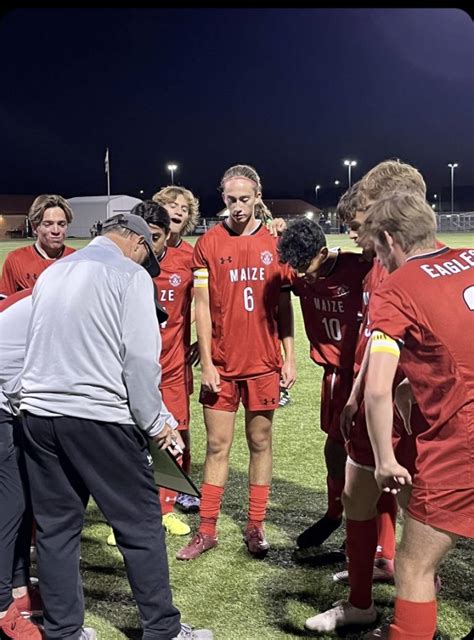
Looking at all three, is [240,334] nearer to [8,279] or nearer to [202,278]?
[202,278]

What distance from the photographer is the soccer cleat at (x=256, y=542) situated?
4.07 m

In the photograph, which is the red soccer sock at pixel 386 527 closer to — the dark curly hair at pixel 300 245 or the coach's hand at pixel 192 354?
the dark curly hair at pixel 300 245

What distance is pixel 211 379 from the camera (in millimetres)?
4070

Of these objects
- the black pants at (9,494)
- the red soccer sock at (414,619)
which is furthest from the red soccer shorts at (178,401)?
the red soccer sock at (414,619)

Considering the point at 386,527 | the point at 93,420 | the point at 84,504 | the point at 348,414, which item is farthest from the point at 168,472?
the point at 386,527

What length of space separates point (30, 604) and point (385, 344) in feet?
7.29

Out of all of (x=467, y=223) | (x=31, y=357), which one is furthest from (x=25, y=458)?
(x=467, y=223)

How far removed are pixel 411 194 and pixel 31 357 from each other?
5.14 feet

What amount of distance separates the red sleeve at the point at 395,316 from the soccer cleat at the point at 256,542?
2.23m

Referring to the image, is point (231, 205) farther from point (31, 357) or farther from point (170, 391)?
point (31, 357)

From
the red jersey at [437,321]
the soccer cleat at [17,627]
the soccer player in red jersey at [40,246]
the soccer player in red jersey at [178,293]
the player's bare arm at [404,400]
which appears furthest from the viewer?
the soccer player in red jersey at [178,293]

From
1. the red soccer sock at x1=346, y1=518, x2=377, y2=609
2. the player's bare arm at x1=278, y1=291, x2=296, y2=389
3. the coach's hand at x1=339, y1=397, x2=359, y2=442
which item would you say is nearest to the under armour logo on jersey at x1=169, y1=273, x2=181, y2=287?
the player's bare arm at x1=278, y1=291, x2=296, y2=389

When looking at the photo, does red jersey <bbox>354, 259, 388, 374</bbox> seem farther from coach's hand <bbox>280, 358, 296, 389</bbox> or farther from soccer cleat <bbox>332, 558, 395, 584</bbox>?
soccer cleat <bbox>332, 558, 395, 584</bbox>

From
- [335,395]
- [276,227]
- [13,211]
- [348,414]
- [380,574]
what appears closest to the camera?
[348,414]
